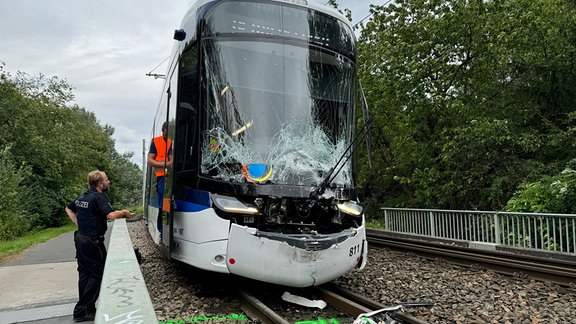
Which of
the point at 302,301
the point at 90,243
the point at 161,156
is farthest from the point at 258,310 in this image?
the point at 161,156

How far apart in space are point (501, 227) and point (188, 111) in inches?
341

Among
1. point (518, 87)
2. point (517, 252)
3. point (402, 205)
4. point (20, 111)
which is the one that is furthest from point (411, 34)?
point (20, 111)

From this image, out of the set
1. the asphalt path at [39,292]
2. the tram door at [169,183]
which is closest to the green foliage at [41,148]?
the asphalt path at [39,292]

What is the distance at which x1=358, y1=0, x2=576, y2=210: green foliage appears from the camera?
15.8 meters

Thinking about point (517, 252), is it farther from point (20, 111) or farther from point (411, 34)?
point (20, 111)

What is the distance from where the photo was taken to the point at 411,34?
17734mm

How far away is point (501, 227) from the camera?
35.2 ft

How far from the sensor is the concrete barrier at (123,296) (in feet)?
7.88

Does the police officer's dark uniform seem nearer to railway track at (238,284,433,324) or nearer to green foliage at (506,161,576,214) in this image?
railway track at (238,284,433,324)

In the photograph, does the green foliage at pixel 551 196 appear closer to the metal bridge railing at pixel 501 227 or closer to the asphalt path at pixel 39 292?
the metal bridge railing at pixel 501 227

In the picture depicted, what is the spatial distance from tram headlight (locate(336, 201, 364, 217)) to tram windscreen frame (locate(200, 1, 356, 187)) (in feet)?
0.86

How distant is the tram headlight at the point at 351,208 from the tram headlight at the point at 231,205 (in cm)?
114

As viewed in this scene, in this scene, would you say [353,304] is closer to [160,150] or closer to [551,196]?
[160,150]

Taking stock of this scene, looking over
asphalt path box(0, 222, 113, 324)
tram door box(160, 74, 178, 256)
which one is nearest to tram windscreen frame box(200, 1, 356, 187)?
tram door box(160, 74, 178, 256)
